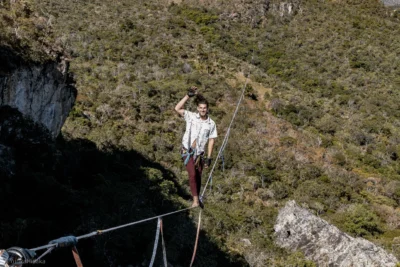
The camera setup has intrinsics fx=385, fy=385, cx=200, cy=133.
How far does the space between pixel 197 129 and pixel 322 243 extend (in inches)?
790

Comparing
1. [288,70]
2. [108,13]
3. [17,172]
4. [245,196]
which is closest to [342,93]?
[288,70]

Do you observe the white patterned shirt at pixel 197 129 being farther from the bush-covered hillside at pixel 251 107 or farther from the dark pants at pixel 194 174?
the bush-covered hillside at pixel 251 107

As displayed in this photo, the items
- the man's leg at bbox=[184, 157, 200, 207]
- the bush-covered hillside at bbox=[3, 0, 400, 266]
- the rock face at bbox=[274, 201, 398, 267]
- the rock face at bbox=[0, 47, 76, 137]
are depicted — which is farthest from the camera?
the bush-covered hillside at bbox=[3, 0, 400, 266]

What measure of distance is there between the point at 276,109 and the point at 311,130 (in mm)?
4185

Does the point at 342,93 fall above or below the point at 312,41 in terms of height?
below

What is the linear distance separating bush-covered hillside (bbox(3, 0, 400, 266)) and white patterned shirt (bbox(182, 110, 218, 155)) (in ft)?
36.0

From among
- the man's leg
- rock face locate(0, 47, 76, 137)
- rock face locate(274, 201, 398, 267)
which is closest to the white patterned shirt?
the man's leg

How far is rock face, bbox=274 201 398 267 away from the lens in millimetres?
21312

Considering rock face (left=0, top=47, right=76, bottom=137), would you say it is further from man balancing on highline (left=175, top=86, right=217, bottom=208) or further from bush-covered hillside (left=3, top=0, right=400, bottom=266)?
man balancing on highline (left=175, top=86, right=217, bottom=208)

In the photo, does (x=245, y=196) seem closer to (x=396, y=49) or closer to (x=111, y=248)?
(x=111, y=248)

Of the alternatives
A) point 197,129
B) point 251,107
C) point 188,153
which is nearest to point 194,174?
point 188,153

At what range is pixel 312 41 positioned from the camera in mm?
64812

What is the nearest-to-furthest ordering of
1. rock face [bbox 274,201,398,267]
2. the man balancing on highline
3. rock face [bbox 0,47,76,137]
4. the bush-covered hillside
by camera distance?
the man balancing on highline, rock face [bbox 0,47,76,137], rock face [bbox 274,201,398,267], the bush-covered hillside

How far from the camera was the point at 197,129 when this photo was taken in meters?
6.35
